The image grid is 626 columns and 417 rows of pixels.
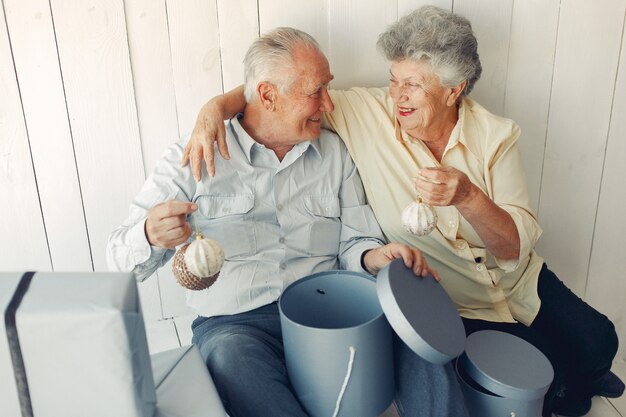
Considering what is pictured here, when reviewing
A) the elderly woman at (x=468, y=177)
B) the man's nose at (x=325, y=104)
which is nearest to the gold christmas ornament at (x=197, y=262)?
the elderly woman at (x=468, y=177)

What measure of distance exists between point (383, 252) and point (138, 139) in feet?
2.34

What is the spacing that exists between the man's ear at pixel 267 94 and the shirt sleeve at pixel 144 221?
0.22 meters

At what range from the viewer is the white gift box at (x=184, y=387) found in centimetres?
90

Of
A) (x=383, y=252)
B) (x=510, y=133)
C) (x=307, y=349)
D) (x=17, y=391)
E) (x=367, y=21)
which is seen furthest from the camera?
(x=367, y=21)

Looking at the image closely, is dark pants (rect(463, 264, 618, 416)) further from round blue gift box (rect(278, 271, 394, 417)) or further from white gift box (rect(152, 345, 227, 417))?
white gift box (rect(152, 345, 227, 417))

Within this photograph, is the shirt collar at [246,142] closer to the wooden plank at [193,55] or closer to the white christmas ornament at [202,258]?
the wooden plank at [193,55]

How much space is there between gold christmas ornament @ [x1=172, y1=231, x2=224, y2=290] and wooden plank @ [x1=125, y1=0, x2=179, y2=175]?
1.67 feet

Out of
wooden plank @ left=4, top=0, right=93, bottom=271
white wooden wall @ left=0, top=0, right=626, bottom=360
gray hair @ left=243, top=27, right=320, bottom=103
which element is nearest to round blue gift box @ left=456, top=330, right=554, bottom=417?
white wooden wall @ left=0, top=0, right=626, bottom=360

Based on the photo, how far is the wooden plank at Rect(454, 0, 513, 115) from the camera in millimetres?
1571

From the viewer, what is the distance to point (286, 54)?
4.21 feet

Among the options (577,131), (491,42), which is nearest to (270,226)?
(491,42)

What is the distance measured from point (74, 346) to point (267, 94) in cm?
77

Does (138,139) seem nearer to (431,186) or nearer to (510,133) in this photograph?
(431,186)

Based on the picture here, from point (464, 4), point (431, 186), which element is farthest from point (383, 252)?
point (464, 4)
